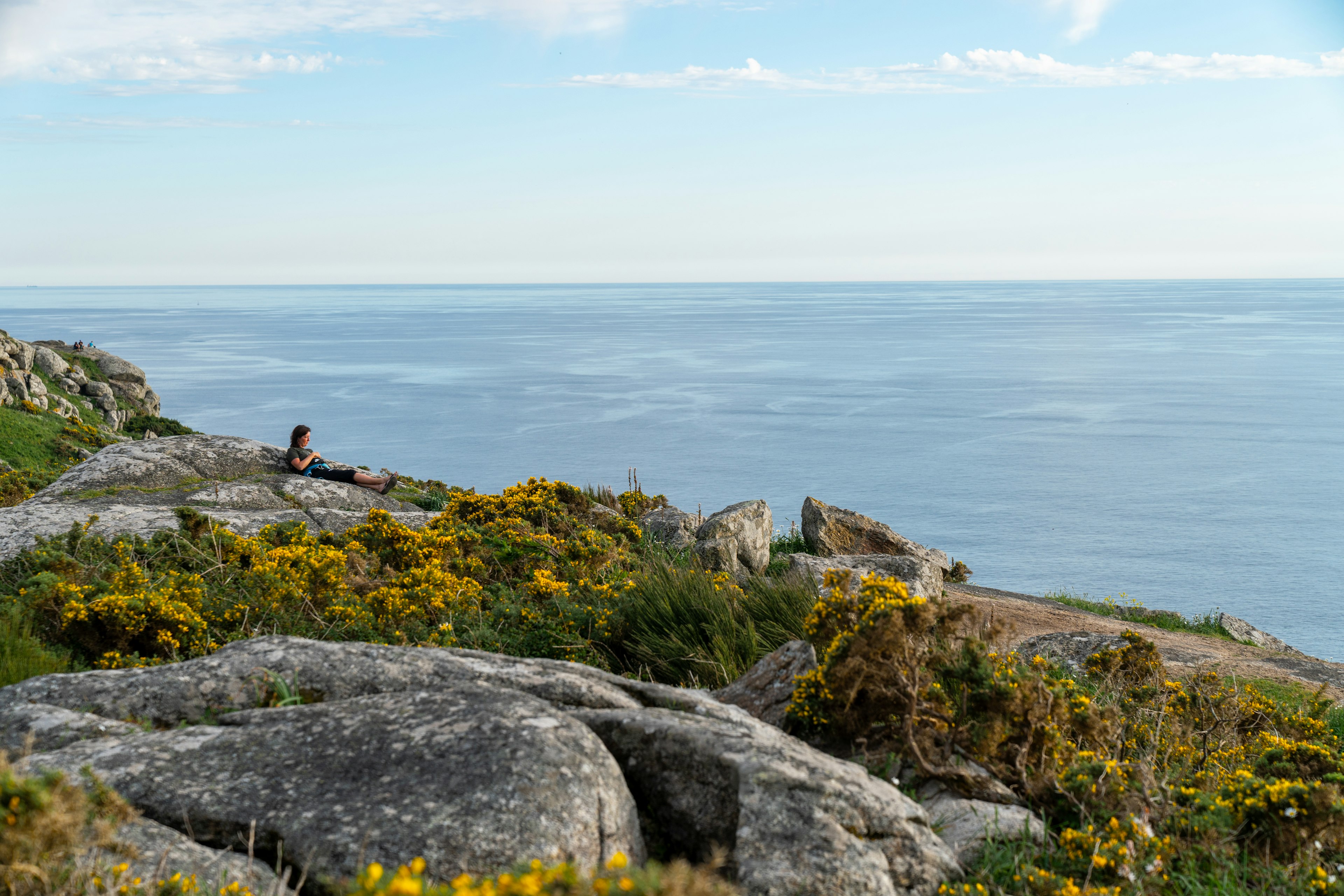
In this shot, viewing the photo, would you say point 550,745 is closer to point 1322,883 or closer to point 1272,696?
point 1322,883

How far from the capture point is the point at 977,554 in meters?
34.4

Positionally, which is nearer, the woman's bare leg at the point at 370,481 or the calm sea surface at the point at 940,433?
the woman's bare leg at the point at 370,481

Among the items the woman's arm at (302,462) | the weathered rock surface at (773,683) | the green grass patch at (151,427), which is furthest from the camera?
the green grass patch at (151,427)

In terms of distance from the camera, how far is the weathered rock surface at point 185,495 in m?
9.14

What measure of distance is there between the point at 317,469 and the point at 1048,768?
11808 mm

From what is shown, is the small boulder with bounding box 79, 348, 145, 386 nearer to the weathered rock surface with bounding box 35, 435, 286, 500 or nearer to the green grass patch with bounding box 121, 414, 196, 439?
the green grass patch with bounding box 121, 414, 196, 439

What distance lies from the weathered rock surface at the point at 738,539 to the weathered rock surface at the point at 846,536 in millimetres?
2987

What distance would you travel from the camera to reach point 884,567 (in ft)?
41.1

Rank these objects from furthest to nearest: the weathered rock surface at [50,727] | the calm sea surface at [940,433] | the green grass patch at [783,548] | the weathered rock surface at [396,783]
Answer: the calm sea surface at [940,433] → the green grass patch at [783,548] → the weathered rock surface at [50,727] → the weathered rock surface at [396,783]

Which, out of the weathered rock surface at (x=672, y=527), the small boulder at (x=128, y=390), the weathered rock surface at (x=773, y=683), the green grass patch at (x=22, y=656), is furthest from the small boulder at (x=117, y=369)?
the weathered rock surface at (x=773, y=683)

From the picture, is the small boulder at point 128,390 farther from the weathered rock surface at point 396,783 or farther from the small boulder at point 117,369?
the weathered rock surface at point 396,783

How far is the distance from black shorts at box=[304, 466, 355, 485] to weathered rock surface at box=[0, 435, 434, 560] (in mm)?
329

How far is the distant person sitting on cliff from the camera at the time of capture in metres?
13.9

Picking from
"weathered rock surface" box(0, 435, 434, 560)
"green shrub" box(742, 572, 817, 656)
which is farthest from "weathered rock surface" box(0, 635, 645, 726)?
"weathered rock surface" box(0, 435, 434, 560)
